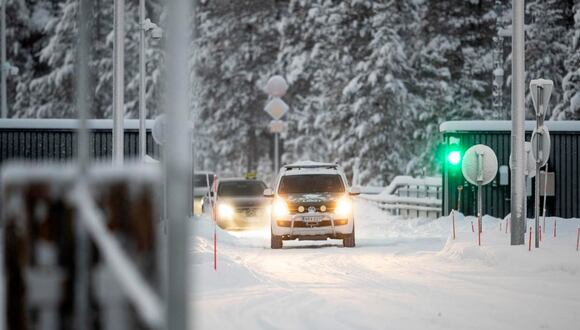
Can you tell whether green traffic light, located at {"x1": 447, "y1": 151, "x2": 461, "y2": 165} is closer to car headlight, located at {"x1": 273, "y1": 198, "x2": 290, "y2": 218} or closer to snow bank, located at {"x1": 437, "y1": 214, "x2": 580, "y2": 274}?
snow bank, located at {"x1": 437, "y1": 214, "x2": 580, "y2": 274}

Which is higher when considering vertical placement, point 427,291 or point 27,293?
point 27,293

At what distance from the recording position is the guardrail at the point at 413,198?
32.5 metres

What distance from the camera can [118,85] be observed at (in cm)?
2078

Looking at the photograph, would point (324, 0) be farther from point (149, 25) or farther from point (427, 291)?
point (427, 291)

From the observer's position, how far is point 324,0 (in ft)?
190

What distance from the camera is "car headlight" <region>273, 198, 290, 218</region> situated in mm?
21406

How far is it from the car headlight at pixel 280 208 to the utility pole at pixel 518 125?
553cm

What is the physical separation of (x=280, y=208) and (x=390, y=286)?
801 cm

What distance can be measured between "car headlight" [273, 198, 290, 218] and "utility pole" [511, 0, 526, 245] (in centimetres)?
553

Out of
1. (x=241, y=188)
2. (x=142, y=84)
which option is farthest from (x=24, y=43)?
(x=142, y=84)

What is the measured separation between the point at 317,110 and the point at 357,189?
1587 inches

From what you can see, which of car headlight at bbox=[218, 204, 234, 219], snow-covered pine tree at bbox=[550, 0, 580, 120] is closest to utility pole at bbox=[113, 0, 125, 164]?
car headlight at bbox=[218, 204, 234, 219]

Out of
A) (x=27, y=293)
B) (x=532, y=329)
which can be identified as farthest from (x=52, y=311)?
(x=532, y=329)

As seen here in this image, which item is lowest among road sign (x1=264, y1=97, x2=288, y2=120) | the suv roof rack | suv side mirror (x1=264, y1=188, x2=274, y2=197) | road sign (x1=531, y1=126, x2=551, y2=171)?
suv side mirror (x1=264, y1=188, x2=274, y2=197)
